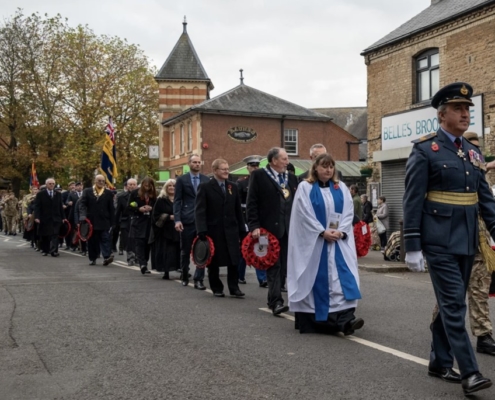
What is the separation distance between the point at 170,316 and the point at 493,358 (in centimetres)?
370

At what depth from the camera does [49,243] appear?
19.8 metres

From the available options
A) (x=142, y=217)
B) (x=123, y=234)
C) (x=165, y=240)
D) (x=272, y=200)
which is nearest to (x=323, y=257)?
(x=272, y=200)

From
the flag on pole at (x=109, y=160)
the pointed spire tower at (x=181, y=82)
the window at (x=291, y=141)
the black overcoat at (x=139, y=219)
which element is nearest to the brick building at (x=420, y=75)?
the flag on pole at (x=109, y=160)

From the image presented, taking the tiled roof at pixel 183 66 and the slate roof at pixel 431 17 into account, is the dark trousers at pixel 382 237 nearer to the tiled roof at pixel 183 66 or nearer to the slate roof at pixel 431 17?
the slate roof at pixel 431 17

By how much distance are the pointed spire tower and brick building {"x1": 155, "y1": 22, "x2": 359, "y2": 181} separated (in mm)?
2835

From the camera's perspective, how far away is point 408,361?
596cm

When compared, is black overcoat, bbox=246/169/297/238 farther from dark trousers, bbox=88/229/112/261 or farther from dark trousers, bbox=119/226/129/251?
dark trousers, bbox=119/226/129/251

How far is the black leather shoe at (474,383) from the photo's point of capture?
473 centimetres

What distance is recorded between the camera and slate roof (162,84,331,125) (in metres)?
48.0

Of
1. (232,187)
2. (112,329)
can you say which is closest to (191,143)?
(232,187)

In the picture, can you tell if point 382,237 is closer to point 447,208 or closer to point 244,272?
point 244,272

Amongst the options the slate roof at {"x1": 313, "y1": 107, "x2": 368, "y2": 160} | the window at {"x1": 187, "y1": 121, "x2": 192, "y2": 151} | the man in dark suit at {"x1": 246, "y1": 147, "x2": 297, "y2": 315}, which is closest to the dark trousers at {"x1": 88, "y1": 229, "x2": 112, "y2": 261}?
the man in dark suit at {"x1": 246, "y1": 147, "x2": 297, "y2": 315}

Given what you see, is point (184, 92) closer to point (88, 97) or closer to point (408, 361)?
point (88, 97)

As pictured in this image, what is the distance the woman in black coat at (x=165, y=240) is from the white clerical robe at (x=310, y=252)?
18.5ft
